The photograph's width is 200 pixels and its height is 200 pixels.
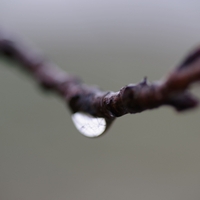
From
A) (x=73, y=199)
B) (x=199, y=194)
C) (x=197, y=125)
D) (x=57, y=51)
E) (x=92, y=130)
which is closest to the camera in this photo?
(x=92, y=130)

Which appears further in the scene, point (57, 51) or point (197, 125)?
point (57, 51)

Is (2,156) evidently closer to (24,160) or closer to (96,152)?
(24,160)

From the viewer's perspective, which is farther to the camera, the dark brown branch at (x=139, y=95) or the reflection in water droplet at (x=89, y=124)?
the reflection in water droplet at (x=89, y=124)

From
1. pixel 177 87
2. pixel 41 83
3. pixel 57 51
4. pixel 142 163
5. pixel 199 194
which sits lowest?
pixel 177 87

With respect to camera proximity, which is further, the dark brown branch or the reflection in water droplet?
the reflection in water droplet

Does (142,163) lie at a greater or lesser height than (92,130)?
greater

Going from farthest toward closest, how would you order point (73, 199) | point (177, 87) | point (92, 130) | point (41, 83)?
point (73, 199)
point (41, 83)
point (92, 130)
point (177, 87)

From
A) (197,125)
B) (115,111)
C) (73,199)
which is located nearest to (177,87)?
(115,111)

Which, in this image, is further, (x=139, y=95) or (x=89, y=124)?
(x=89, y=124)
